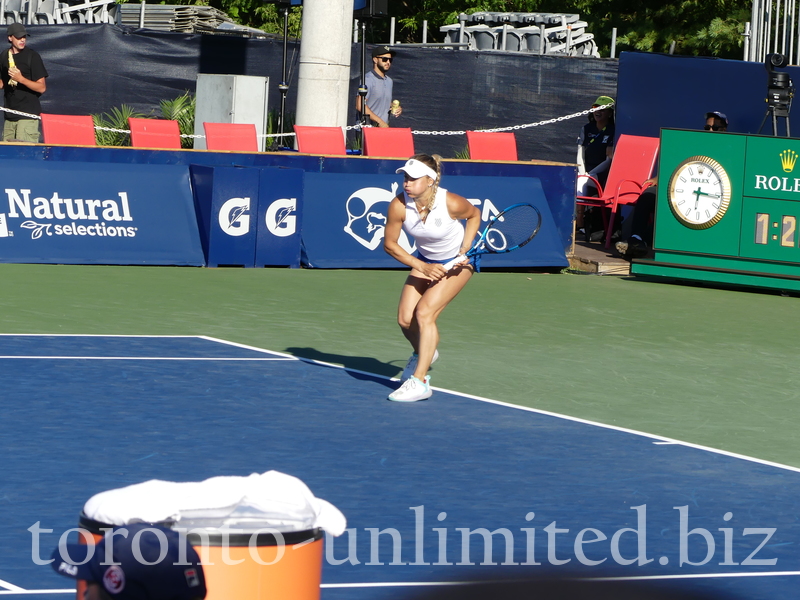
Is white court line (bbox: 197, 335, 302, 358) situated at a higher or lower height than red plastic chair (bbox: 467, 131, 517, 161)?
lower

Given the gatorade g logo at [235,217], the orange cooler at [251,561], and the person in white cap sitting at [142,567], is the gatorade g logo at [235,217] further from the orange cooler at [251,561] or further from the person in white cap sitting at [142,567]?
the person in white cap sitting at [142,567]

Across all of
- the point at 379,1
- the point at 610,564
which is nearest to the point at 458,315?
the point at 610,564

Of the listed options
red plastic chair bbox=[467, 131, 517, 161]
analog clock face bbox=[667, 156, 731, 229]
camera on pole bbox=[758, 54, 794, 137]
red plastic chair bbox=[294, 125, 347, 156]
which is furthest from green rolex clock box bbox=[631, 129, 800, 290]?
red plastic chair bbox=[294, 125, 347, 156]

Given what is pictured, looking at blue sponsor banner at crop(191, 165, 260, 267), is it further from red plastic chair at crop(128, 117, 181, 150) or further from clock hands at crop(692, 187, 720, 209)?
clock hands at crop(692, 187, 720, 209)

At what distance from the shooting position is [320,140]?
1827cm

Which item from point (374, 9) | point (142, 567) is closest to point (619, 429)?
point (142, 567)

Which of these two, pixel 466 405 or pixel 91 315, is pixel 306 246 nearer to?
pixel 91 315

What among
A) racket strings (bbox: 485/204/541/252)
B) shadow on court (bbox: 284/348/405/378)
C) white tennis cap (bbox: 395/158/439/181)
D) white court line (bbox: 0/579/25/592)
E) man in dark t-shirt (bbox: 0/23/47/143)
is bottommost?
white court line (bbox: 0/579/25/592)

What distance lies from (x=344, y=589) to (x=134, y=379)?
4539mm

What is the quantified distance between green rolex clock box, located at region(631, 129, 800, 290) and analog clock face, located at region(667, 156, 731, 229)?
0.5 inches

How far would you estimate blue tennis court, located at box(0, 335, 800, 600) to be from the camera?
5.67 meters

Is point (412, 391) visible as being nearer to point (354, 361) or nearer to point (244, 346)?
point (354, 361)

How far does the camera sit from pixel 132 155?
16.2m

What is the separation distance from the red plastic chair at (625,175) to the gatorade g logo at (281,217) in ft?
17.7
